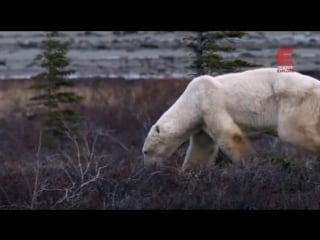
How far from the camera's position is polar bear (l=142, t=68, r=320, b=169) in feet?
36.3

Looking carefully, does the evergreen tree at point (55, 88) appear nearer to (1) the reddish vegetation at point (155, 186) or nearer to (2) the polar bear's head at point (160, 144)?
(2) the polar bear's head at point (160, 144)

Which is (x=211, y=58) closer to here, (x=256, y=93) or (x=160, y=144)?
(x=160, y=144)

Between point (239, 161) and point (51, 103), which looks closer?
point (239, 161)

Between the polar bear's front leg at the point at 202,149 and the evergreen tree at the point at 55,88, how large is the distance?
627 centimetres

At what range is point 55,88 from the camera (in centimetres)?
1873

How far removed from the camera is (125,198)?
9500 mm

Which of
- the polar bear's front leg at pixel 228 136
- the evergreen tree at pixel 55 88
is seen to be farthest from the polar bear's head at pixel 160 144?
the evergreen tree at pixel 55 88

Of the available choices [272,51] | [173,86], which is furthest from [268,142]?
[272,51]

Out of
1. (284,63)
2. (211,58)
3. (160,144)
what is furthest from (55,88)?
(284,63)

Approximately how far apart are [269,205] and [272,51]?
2065cm

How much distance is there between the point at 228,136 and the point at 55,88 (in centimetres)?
790

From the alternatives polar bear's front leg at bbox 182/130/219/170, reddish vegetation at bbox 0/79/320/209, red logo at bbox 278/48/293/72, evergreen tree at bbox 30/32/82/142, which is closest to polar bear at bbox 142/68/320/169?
polar bear's front leg at bbox 182/130/219/170
